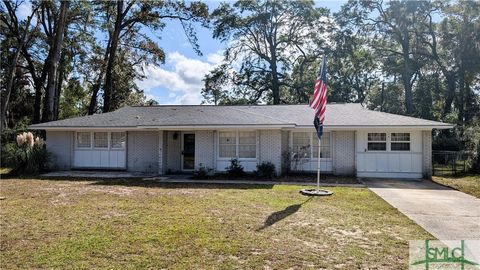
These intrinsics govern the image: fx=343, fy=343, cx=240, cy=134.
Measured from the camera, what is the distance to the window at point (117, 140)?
17156 millimetres

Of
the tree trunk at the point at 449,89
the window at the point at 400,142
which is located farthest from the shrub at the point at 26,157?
the tree trunk at the point at 449,89

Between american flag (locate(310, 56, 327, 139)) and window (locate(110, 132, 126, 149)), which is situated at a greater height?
american flag (locate(310, 56, 327, 139))

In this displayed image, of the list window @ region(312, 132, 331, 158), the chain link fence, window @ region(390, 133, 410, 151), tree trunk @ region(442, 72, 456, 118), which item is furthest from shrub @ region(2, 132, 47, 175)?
tree trunk @ region(442, 72, 456, 118)

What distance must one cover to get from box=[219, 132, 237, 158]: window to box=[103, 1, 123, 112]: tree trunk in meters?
15.6

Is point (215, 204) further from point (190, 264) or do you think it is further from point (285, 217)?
point (190, 264)

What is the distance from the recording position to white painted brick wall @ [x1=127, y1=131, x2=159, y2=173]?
55.1 feet

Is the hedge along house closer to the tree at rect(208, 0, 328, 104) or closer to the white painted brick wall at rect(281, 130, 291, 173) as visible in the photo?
the white painted brick wall at rect(281, 130, 291, 173)

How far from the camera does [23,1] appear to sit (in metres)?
26.5

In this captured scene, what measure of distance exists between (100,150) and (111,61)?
12955 mm

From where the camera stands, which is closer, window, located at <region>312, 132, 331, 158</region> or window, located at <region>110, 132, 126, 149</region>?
window, located at <region>312, 132, 331, 158</region>

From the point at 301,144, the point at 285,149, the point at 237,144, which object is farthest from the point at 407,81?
the point at 237,144

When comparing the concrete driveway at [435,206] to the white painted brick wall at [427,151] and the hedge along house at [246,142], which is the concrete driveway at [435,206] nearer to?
the white painted brick wall at [427,151]

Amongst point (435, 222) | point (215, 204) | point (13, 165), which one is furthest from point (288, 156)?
point (13, 165)

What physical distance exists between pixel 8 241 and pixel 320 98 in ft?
28.9
